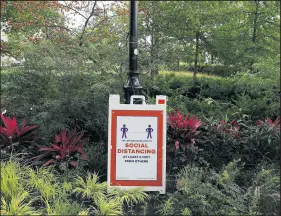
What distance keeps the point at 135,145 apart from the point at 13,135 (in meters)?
1.77

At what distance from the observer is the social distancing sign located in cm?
382

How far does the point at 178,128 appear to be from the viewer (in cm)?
471

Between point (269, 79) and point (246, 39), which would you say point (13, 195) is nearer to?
point (269, 79)

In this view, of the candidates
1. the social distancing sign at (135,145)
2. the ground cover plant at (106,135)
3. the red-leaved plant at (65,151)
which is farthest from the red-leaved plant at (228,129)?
the red-leaved plant at (65,151)

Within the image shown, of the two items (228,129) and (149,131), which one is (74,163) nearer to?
(149,131)

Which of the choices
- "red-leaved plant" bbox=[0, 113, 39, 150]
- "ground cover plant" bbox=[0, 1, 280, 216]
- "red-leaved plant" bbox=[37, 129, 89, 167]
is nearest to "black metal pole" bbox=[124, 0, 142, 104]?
"ground cover plant" bbox=[0, 1, 280, 216]

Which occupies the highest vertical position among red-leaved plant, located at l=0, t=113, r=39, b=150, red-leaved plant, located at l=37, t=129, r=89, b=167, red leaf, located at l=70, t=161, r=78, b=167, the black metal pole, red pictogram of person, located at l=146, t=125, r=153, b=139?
the black metal pole

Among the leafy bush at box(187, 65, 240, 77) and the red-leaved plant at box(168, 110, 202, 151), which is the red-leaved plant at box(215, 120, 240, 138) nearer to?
the red-leaved plant at box(168, 110, 202, 151)

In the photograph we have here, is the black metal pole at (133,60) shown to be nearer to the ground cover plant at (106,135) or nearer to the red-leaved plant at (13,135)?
the ground cover plant at (106,135)

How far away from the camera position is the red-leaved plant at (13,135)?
14.8ft

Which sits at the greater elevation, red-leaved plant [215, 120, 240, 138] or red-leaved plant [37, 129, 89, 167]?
red-leaved plant [215, 120, 240, 138]

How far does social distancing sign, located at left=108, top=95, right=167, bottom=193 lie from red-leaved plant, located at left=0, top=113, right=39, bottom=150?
1408mm

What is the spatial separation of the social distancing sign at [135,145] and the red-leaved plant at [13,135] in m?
1.41

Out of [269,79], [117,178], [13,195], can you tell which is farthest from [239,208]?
[269,79]
